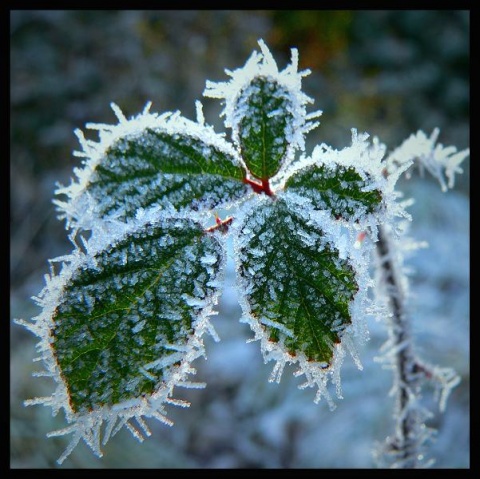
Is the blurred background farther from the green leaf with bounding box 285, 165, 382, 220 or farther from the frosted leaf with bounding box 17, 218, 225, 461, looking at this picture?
the green leaf with bounding box 285, 165, 382, 220

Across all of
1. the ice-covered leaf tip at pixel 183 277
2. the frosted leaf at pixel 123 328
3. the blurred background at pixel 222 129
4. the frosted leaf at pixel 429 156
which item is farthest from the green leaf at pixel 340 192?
the blurred background at pixel 222 129

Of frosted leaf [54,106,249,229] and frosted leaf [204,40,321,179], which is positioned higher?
frosted leaf [204,40,321,179]

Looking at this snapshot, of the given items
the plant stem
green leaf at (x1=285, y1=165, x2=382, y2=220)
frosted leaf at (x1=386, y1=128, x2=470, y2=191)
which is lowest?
the plant stem

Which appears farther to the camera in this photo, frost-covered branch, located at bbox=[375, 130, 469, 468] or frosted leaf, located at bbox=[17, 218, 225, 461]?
frost-covered branch, located at bbox=[375, 130, 469, 468]

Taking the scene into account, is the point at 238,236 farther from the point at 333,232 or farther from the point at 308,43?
the point at 308,43

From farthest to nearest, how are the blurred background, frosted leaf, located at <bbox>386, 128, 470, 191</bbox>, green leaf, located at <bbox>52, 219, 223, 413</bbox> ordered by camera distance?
the blurred background < frosted leaf, located at <bbox>386, 128, 470, 191</bbox> < green leaf, located at <bbox>52, 219, 223, 413</bbox>

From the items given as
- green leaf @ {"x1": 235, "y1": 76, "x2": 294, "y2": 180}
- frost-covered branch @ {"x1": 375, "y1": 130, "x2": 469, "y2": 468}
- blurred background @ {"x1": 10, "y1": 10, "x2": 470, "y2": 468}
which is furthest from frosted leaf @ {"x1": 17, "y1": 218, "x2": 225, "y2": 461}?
blurred background @ {"x1": 10, "y1": 10, "x2": 470, "y2": 468}
